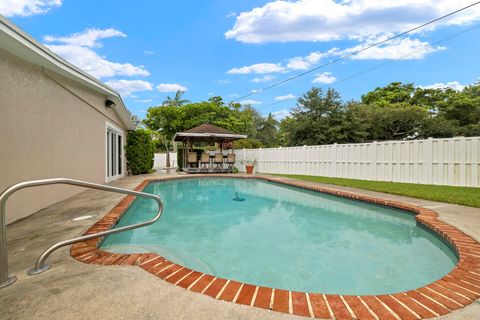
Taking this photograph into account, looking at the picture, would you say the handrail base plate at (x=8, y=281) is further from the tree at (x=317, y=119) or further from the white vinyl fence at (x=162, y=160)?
the white vinyl fence at (x=162, y=160)

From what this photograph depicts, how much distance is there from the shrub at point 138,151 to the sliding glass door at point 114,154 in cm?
126

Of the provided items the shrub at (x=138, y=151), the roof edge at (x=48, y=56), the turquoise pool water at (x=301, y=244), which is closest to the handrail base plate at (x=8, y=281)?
the turquoise pool water at (x=301, y=244)

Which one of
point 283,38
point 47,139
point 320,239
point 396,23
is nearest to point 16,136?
point 47,139

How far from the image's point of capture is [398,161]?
370 inches

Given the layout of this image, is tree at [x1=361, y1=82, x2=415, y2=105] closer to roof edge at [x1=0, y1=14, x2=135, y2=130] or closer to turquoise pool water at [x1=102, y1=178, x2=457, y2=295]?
turquoise pool water at [x1=102, y1=178, x2=457, y2=295]

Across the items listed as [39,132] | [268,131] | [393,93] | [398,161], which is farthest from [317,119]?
[39,132]

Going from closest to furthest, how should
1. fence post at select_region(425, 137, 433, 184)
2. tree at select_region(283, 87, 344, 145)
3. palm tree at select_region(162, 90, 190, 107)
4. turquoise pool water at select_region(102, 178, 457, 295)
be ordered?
turquoise pool water at select_region(102, 178, 457, 295)
fence post at select_region(425, 137, 433, 184)
tree at select_region(283, 87, 344, 145)
palm tree at select_region(162, 90, 190, 107)

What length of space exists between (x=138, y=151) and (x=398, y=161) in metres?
12.9

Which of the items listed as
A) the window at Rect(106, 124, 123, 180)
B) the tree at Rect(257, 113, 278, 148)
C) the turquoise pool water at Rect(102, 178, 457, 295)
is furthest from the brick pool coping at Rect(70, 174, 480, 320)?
the tree at Rect(257, 113, 278, 148)

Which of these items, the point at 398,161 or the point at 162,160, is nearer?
the point at 398,161

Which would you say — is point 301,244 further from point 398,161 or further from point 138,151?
point 138,151

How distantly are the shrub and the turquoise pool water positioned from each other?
26.4ft

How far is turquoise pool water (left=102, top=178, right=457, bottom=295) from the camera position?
291 cm

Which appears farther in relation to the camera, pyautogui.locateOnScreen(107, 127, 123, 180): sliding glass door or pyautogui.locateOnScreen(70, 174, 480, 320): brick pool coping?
pyautogui.locateOnScreen(107, 127, 123, 180): sliding glass door
